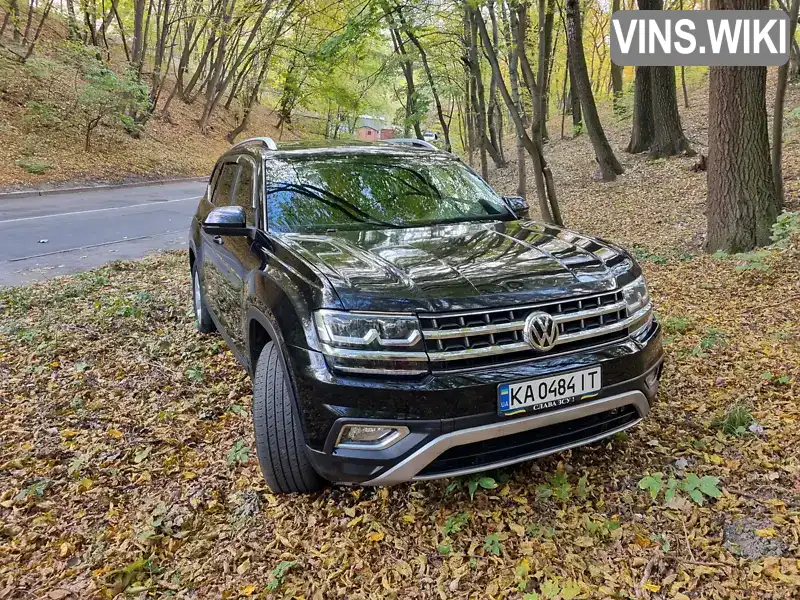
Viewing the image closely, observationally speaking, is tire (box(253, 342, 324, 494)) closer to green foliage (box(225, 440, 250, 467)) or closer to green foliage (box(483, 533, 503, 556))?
green foliage (box(225, 440, 250, 467))

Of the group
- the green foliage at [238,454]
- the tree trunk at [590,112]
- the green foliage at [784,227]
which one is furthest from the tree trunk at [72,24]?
the green foliage at [784,227]

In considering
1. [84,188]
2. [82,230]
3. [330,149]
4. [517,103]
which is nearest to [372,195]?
[330,149]

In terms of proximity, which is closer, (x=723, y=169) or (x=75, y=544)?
(x=75, y=544)

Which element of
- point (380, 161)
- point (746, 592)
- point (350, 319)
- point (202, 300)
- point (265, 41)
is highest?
point (265, 41)

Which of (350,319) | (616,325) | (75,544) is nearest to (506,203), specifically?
(616,325)

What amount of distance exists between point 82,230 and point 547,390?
36.9 feet

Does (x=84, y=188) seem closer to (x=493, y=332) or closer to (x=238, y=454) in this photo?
(x=238, y=454)

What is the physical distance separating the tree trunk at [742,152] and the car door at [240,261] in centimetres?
517

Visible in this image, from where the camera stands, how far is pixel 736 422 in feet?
10.2

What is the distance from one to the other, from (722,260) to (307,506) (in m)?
5.42

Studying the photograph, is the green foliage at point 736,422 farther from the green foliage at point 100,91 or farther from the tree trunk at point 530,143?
the green foliage at point 100,91

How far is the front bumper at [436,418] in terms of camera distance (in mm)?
2211

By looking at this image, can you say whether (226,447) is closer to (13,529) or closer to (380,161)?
(13,529)

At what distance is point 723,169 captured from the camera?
629 cm
